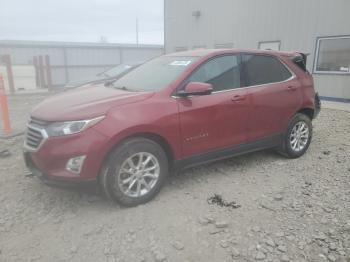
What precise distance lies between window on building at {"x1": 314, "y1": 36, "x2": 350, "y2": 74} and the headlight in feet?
32.0

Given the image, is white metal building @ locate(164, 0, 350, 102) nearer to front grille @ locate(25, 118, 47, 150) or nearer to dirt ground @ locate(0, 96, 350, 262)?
dirt ground @ locate(0, 96, 350, 262)

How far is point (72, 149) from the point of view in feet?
10.4

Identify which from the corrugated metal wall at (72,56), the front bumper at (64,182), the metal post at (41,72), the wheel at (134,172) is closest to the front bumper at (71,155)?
the front bumper at (64,182)

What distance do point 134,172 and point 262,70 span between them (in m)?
2.47

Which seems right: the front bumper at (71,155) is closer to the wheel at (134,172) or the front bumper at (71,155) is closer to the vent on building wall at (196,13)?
the wheel at (134,172)

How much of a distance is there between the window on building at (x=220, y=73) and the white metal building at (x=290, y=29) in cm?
765

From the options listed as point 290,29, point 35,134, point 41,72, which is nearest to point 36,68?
point 41,72

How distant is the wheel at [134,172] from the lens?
3.37 meters

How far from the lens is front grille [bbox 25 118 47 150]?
3.35m

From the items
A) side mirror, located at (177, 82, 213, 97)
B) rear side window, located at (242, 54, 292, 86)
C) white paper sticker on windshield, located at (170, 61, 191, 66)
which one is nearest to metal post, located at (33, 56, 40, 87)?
white paper sticker on windshield, located at (170, 61, 191, 66)

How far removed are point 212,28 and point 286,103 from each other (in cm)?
1031

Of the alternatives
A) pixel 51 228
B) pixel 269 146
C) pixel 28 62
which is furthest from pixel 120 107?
pixel 28 62

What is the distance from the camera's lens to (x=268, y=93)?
4641mm

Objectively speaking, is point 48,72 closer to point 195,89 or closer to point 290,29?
point 290,29
